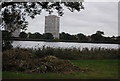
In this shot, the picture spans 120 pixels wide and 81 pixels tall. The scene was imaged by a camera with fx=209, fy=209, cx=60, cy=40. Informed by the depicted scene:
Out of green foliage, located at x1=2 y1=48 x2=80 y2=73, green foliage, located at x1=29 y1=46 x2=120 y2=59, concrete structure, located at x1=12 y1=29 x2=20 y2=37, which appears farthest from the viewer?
green foliage, located at x1=29 y1=46 x2=120 y2=59

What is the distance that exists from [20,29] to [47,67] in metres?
2.31

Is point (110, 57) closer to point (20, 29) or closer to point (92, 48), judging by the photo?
point (92, 48)

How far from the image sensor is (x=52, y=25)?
28.1 ft

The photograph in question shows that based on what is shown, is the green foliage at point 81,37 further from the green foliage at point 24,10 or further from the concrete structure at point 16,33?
the concrete structure at point 16,33

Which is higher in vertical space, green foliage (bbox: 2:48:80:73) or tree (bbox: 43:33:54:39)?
tree (bbox: 43:33:54:39)

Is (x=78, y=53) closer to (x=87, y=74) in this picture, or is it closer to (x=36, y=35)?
(x=36, y=35)

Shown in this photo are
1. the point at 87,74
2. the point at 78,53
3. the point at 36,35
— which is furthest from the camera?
the point at 78,53

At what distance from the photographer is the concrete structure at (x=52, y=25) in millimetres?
8512

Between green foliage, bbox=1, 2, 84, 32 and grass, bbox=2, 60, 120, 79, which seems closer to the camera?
grass, bbox=2, 60, 120, 79

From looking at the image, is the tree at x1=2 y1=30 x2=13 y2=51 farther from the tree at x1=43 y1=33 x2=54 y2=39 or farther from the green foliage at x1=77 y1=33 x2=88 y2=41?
the green foliage at x1=77 y1=33 x2=88 y2=41

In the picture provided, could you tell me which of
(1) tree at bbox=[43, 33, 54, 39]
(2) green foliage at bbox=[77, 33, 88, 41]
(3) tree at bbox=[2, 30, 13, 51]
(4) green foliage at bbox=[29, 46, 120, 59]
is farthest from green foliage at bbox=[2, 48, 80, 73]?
(4) green foliage at bbox=[29, 46, 120, 59]

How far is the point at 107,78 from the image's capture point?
21.7ft

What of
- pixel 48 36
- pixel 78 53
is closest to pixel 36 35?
pixel 48 36

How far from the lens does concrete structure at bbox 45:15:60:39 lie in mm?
8512
